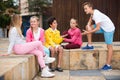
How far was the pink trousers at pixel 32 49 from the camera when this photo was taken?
745 cm

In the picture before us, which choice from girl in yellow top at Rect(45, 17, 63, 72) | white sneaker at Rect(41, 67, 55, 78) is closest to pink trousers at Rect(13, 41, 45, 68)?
white sneaker at Rect(41, 67, 55, 78)

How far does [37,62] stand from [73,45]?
148 centimetres

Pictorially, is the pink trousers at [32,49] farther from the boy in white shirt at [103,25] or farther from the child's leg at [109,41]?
the child's leg at [109,41]

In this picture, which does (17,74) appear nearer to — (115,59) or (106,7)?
(115,59)

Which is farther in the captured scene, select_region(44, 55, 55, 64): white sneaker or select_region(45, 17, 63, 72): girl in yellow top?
select_region(45, 17, 63, 72): girl in yellow top

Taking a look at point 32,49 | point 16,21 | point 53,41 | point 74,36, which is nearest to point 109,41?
point 74,36

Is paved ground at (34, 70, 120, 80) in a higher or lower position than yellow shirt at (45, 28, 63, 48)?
lower

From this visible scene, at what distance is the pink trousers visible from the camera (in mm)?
7453

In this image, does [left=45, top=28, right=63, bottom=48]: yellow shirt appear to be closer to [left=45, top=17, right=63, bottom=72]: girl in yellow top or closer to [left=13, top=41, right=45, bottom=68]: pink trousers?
[left=45, top=17, right=63, bottom=72]: girl in yellow top

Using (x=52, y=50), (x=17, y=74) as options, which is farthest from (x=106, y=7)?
(x=17, y=74)

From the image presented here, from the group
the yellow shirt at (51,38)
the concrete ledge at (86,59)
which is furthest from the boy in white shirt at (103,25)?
the yellow shirt at (51,38)

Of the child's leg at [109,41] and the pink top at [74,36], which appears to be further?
the pink top at [74,36]

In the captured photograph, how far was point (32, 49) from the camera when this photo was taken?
750 cm

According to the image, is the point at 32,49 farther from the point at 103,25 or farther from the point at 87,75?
the point at 103,25
